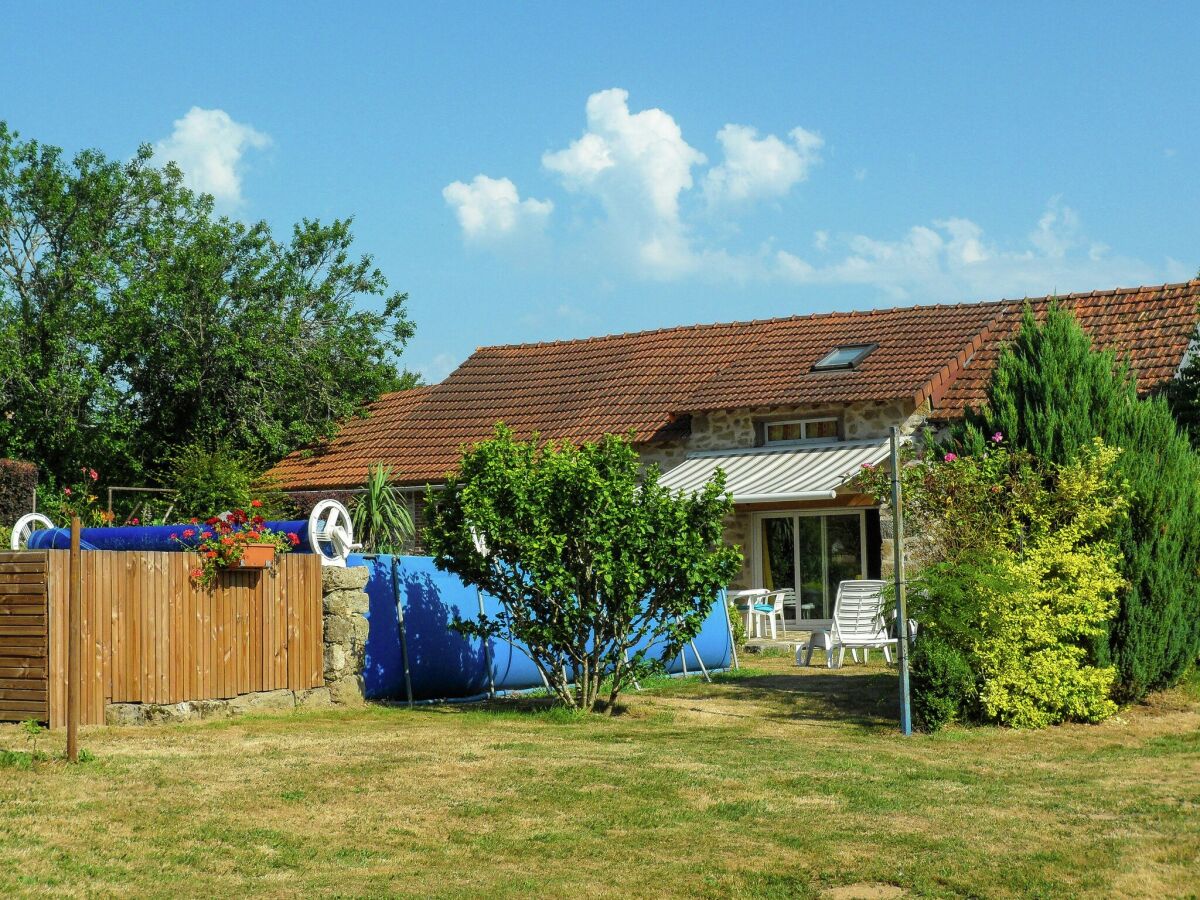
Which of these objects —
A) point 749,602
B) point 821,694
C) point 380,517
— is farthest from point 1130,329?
point 380,517

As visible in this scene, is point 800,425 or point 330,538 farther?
point 800,425

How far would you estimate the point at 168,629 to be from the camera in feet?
45.6

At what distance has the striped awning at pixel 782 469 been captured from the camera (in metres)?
23.7

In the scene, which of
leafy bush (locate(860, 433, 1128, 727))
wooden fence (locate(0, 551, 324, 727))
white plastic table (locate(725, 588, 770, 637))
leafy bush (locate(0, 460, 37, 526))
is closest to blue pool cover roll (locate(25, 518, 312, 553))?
wooden fence (locate(0, 551, 324, 727))

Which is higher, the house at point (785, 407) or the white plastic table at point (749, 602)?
the house at point (785, 407)

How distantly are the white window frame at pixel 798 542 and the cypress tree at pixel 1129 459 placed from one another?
10.0 m

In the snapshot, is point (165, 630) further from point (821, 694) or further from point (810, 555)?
point (810, 555)

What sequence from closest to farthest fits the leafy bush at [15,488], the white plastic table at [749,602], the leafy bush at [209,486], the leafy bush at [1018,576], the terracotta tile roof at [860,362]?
1. the leafy bush at [1018,576]
2. the white plastic table at [749,602]
3. the leafy bush at [15,488]
4. the terracotta tile roof at [860,362]
5. the leafy bush at [209,486]

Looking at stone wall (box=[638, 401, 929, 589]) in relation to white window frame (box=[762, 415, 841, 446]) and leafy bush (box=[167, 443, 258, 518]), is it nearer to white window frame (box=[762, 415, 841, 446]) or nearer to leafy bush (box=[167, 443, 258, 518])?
white window frame (box=[762, 415, 841, 446])

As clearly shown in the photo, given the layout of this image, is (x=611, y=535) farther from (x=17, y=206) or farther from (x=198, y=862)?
(x=17, y=206)

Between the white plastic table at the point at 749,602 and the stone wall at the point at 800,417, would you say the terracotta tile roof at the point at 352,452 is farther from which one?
the white plastic table at the point at 749,602

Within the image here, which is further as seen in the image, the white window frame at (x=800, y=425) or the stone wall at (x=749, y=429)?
the white window frame at (x=800, y=425)

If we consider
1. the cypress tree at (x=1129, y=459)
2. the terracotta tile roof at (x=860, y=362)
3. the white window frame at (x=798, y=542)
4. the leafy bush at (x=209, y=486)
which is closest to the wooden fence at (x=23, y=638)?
the cypress tree at (x=1129, y=459)

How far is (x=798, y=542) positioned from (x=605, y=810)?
17155 millimetres
